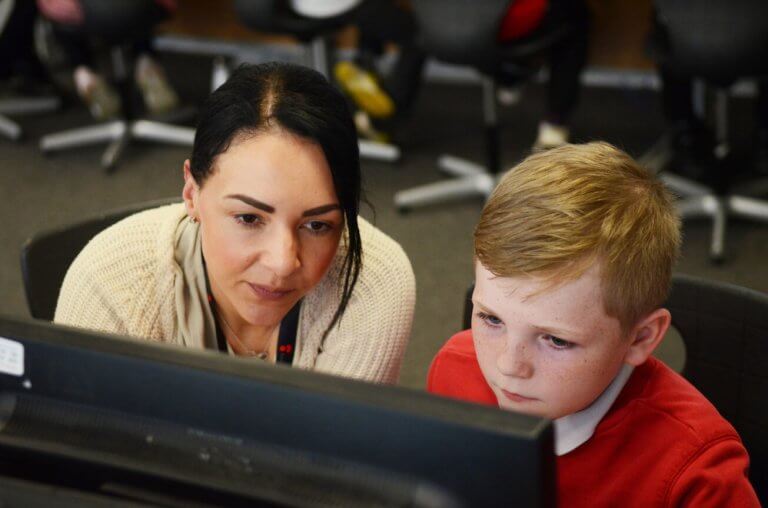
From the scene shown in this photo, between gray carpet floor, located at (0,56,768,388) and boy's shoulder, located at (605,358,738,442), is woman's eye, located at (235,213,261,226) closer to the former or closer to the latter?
boy's shoulder, located at (605,358,738,442)

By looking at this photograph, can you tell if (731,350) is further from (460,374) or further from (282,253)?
(282,253)

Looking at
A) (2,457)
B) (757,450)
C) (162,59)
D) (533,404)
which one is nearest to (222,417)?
(2,457)

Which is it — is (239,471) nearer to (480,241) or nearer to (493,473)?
(493,473)

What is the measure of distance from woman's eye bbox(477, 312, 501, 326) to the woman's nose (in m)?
0.21

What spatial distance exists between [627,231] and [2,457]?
588 mm

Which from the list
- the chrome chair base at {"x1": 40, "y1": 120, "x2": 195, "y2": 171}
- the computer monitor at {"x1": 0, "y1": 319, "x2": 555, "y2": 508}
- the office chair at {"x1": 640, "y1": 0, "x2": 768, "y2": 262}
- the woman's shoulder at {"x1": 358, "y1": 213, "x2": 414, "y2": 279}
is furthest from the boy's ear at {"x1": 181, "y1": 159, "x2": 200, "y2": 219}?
the chrome chair base at {"x1": 40, "y1": 120, "x2": 195, "y2": 171}

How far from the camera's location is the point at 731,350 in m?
1.27

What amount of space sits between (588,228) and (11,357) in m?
0.53

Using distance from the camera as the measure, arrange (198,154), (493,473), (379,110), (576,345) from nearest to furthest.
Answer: (493,473)
(576,345)
(198,154)
(379,110)

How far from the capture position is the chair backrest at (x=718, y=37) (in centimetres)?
254

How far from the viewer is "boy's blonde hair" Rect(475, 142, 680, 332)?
0.96m

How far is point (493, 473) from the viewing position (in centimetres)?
57

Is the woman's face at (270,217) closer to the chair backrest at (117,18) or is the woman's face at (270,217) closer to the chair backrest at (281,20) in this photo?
the chair backrest at (281,20)

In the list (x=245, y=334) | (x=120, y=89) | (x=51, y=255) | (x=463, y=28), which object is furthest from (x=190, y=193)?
(x=120, y=89)
